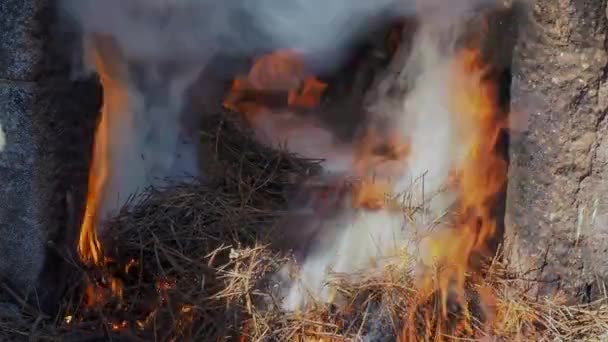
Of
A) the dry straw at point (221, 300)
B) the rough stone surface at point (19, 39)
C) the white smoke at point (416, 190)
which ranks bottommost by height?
the dry straw at point (221, 300)

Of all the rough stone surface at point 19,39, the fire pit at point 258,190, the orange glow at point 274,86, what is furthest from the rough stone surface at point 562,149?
the rough stone surface at point 19,39

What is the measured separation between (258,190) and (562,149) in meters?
1.20

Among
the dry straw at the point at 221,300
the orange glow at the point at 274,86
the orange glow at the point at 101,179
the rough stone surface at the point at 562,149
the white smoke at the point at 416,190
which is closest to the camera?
the rough stone surface at the point at 562,149

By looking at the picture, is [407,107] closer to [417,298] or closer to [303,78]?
[303,78]

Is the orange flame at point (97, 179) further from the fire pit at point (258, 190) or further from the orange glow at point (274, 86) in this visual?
the orange glow at point (274, 86)

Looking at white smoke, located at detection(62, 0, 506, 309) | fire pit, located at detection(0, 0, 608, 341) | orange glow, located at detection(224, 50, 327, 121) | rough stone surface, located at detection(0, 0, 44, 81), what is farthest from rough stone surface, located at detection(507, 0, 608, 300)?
rough stone surface, located at detection(0, 0, 44, 81)

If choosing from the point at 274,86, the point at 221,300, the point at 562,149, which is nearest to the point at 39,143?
the point at 221,300

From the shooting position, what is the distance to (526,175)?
2602mm

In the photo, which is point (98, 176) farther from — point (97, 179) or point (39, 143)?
point (39, 143)

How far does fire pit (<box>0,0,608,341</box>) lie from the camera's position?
254 centimetres

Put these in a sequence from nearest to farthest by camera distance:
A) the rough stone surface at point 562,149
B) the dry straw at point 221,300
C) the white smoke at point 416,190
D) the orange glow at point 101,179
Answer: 1. the rough stone surface at point 562,149
2. the dry straw at point 221,300
3. the orange glow at point 101,179
4. the white smoke at point 416,190

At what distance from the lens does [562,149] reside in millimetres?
2492

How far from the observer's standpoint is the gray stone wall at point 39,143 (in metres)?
2.43

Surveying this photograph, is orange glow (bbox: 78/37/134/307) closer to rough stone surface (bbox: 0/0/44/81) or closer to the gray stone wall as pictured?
the gray stone wall
